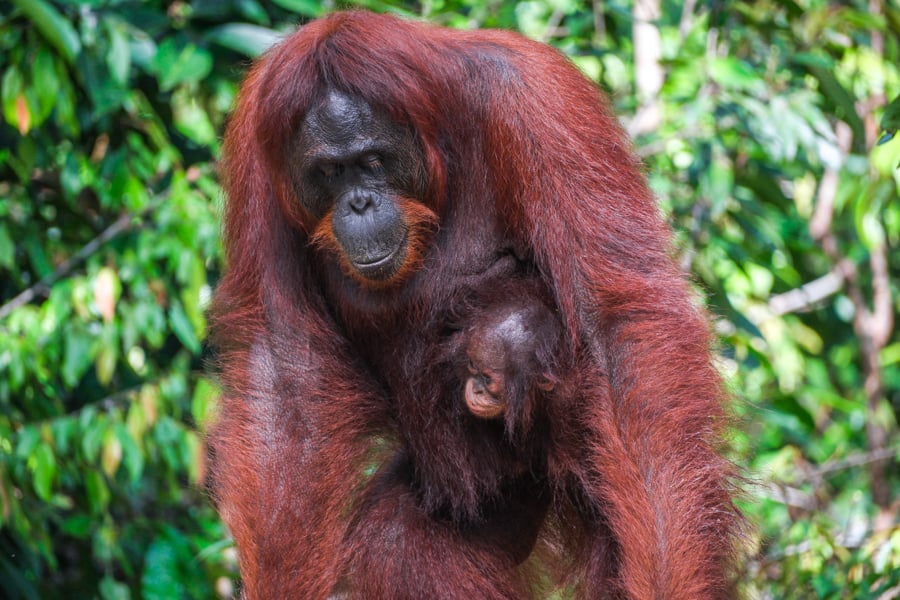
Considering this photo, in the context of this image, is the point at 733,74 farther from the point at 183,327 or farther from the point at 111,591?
the point at 111,591

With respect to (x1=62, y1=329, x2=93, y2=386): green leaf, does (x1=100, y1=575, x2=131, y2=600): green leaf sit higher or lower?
lower

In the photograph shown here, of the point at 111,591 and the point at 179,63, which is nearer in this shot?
the point at 179,63

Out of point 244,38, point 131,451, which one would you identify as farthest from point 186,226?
point 131,451

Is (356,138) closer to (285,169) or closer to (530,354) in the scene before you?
(285,169)

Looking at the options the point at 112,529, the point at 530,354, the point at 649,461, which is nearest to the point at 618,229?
the point at 530,354

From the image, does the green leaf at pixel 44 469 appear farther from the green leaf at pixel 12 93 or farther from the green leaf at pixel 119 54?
the green leaf at pixel 119 54

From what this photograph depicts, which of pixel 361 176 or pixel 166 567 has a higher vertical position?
pixel 361 176

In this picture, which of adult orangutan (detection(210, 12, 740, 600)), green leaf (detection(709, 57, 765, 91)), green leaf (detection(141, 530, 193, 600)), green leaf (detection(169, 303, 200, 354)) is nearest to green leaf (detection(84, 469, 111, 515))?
green leaf (detection(141, 530, 193, 600))

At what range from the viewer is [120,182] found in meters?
3.55

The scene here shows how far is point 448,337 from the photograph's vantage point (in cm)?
262

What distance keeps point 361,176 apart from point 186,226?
105cm

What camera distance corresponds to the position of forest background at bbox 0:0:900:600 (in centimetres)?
326

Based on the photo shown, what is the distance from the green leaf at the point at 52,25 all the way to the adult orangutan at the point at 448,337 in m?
0.57

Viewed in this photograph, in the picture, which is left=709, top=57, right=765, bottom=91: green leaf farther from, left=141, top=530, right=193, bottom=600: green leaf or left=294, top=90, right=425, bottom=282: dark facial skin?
left=141, top=530, right=193, bottom=600: green leaf
